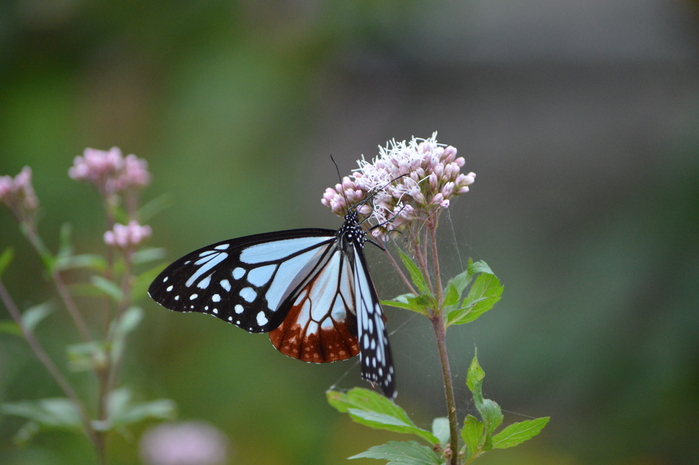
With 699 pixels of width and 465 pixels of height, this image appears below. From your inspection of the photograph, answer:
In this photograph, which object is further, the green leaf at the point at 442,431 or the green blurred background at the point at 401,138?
the green blurred background at the point at 401,138

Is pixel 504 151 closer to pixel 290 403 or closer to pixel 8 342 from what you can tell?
pixel 290 403

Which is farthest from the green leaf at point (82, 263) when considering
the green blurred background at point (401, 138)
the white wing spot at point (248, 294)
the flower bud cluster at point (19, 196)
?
the green blurred background at point (401, 138)

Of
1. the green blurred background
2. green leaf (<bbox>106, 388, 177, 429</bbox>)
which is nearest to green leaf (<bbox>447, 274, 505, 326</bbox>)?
green leaf (<bbox>106, 388, 177, 429</bbox>)

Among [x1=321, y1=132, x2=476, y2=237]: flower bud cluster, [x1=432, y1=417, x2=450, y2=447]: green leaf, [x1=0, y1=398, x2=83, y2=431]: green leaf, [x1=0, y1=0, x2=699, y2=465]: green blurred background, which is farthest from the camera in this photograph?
[x1=0, y1=0, x2=699, y2=465]: green blurred background

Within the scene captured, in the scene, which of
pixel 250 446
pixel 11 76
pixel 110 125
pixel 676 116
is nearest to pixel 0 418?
pixel 250 446

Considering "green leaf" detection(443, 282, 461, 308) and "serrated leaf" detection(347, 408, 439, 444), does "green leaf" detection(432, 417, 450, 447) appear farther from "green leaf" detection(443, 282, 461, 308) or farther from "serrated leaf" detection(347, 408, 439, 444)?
"green leaf" detection(443, 282, 461, 308)

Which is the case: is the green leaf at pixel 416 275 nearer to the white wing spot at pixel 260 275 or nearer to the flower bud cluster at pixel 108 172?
the white wing spot at pixel 260 275

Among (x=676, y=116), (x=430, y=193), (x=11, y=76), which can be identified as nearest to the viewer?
(x=430, y=193)
